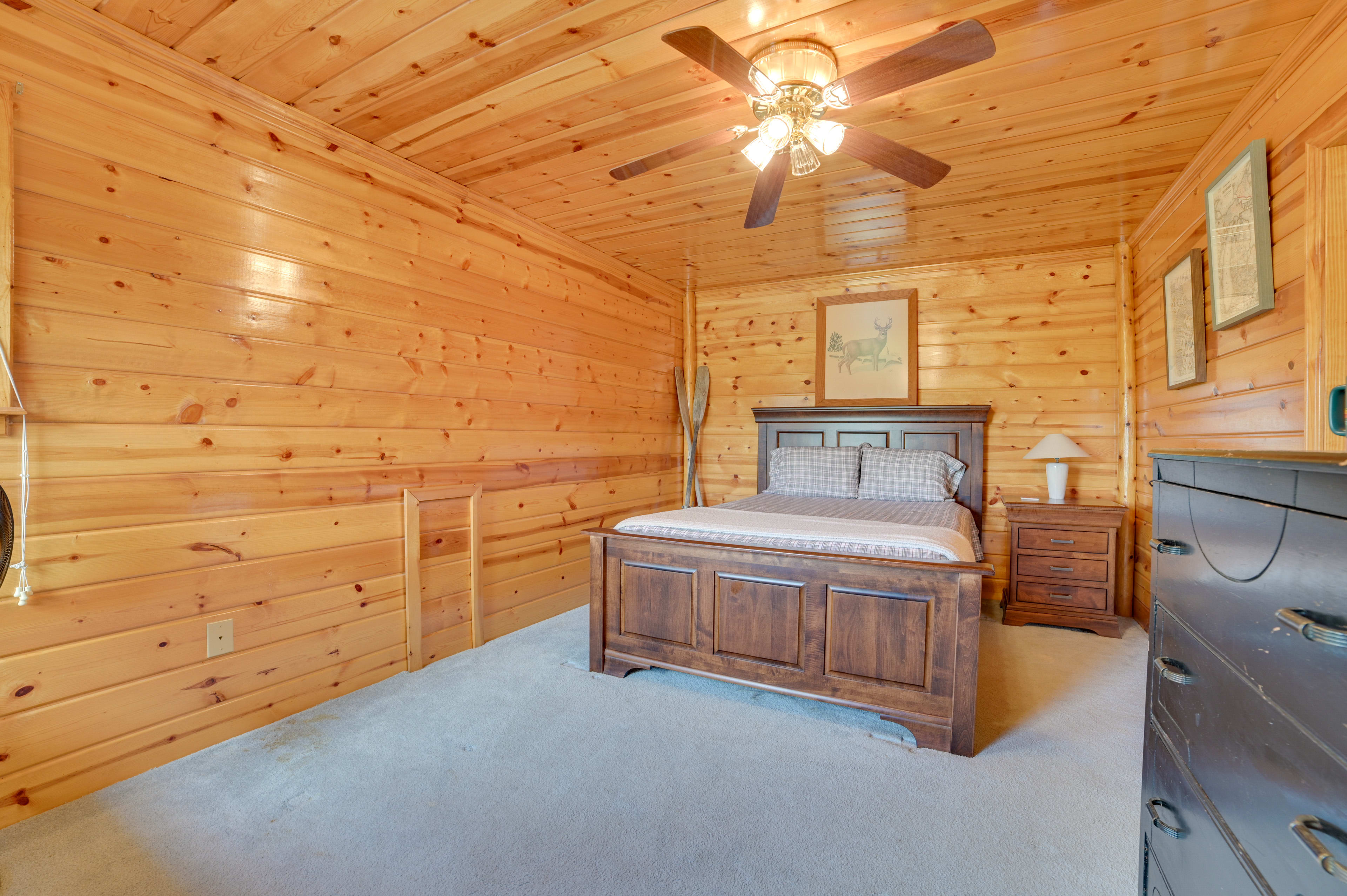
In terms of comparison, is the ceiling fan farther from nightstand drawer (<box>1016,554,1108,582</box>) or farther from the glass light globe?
nightstand drawer (<box>1016,554,1108,582</box>)

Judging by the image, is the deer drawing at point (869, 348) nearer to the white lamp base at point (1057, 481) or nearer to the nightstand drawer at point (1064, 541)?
the white lamp base at point (1057, 481)

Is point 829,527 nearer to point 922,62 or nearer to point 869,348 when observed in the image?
point 922,62

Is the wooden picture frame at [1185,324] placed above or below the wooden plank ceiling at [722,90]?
below

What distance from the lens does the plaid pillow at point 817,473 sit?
12.8 ft

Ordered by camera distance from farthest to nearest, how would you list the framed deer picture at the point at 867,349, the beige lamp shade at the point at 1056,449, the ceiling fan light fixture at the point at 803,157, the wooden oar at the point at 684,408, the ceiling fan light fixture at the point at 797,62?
the wooden oar at the point at 684,408, the framed deer picture at the point at 867,349, the beige lamp shade at the point at 1056,449, the ceiling fan light fixture at the point at 803,157, the ceiling fan light fixture at the point at 797,62

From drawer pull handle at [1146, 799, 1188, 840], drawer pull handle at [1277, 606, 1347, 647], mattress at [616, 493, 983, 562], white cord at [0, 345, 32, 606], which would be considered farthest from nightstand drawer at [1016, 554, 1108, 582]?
white cord at [0, 345, 32, 606]

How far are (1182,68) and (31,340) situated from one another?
3.62 m

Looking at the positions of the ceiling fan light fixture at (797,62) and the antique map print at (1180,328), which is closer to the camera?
the ceiling fan light fixture at (797,62)

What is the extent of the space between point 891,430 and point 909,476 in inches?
19.6

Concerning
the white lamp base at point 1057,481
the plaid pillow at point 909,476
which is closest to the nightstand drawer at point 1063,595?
the white lamp base at point 1057,481

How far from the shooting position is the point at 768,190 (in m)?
2.28

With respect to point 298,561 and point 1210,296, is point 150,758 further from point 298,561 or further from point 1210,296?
point 1210,296

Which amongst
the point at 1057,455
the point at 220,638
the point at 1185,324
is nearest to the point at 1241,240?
the point at 1185,324

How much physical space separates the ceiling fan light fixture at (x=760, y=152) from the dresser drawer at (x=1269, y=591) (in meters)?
1.58
